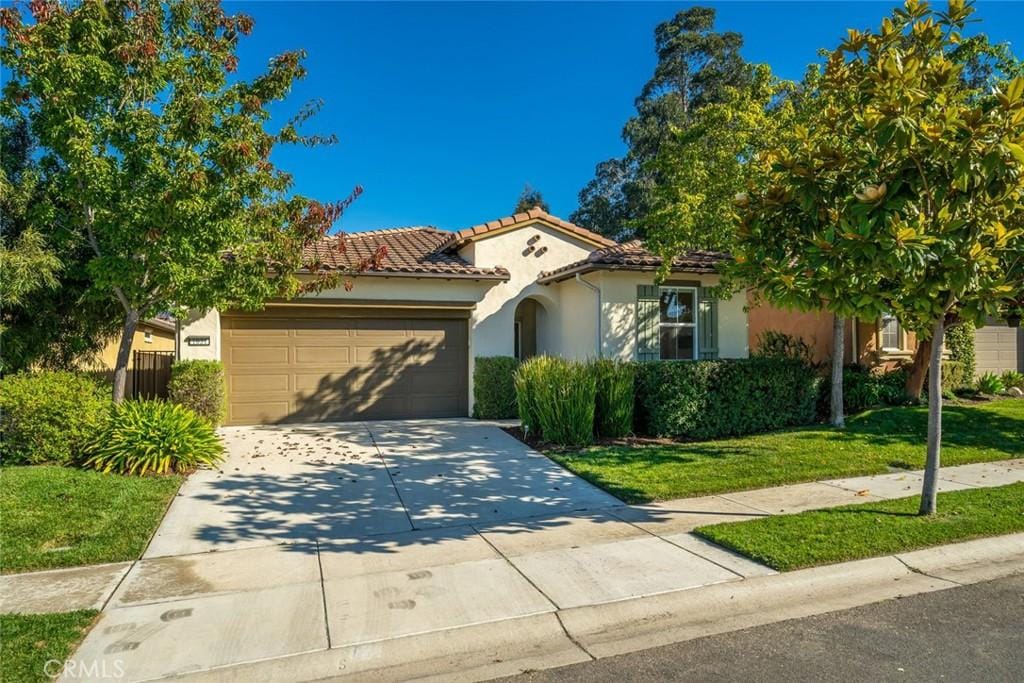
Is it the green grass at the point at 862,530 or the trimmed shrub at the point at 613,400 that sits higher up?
the trimmed shrub at the point at 613,400

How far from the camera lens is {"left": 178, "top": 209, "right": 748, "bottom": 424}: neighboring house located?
1264cm

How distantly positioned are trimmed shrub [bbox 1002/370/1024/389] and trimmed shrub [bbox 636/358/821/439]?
8.42m

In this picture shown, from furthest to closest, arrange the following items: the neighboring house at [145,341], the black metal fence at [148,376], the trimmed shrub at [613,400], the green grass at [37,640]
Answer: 1. the black metal fence at [148,376]
2. the neighboring house at [145,341]
3. the trimmed shrub at [613,400]
4. the green grass at [37,640]

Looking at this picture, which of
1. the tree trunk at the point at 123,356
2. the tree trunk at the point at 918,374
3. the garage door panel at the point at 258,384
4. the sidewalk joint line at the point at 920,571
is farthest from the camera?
the tree trunk at the point at 918,374

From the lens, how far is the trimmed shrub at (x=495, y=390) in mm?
13531

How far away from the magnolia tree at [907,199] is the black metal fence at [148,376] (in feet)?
38.7

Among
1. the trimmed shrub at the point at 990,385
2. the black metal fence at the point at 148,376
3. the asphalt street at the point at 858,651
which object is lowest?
the asphalt street at the point at 858,651

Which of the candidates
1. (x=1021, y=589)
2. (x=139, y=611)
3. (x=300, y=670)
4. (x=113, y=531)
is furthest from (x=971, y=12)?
(x=113, y=531)

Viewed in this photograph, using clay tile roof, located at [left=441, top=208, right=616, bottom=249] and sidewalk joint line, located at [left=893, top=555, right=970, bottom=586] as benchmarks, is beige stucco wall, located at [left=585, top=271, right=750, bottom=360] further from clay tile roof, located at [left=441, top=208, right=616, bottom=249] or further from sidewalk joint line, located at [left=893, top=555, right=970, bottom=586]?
sidewalk joint line, located at [left=893, top=555, right=970, bottom=586]

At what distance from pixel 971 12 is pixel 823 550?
5070mm

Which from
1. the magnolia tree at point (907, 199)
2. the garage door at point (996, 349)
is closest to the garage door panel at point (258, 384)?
the magnolia tree at point (907, 199)

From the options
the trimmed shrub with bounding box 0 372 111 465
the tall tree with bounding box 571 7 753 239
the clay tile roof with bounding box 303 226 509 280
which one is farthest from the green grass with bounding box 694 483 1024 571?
the tall tree with bounding box 571 7 753 239

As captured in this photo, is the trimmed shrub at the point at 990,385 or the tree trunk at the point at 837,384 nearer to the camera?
the tree trunk at the point at 837,384

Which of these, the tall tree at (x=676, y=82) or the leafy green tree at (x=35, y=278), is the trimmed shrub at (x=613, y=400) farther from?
the tall tree at (x=676, y=82)
